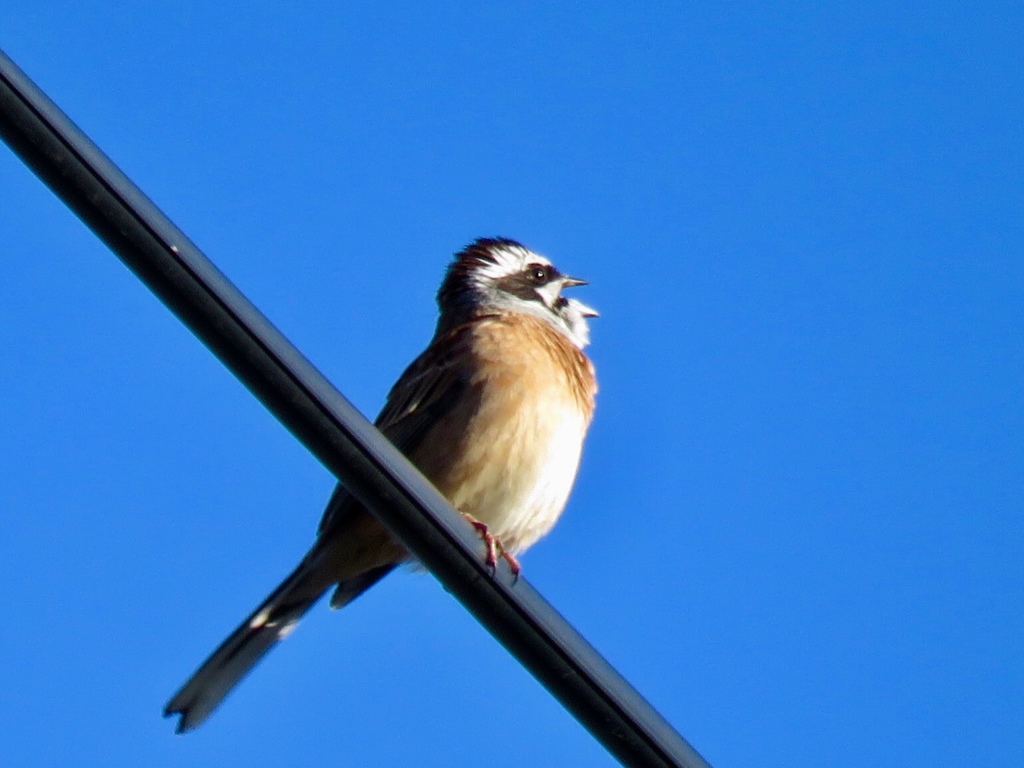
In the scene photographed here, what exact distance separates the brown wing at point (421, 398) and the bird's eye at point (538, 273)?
1188mm

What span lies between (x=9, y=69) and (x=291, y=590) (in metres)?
4.32

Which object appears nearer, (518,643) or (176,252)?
(176,252)

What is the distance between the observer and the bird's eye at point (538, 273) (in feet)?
30.6

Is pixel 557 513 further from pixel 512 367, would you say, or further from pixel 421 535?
pixel 421 535

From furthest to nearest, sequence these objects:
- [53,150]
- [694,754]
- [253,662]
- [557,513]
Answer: [557,513], [253,662], [694,754], [53,150]

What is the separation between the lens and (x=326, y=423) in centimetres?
394

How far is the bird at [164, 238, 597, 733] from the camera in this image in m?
7.46

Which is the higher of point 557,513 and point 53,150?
point 557,513

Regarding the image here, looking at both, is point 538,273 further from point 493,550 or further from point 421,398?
point 493,550

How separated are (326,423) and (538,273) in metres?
5.54

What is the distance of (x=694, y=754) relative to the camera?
392cm

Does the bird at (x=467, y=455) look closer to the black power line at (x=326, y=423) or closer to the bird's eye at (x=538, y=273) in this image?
the bird's eye at (x=538, y=273)

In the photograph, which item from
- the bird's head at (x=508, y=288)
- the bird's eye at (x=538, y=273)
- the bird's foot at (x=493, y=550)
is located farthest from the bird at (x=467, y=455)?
the bird's eye at (x=538, y=273)

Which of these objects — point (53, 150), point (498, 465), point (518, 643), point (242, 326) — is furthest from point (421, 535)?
point (498, 465)
